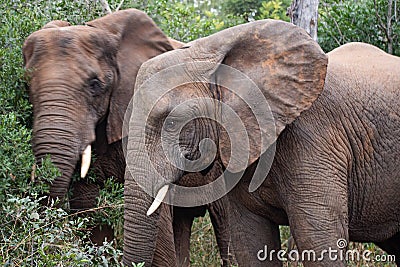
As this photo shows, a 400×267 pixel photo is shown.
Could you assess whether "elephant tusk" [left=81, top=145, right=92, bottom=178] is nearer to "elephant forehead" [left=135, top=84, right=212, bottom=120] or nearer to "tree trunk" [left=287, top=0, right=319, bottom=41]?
"elephant forehead" [left=135, top=84, right=212, bottom=120]

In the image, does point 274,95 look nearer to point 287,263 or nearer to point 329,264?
point 329,264

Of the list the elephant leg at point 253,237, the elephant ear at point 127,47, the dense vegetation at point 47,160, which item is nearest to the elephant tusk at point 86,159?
the dense vegetation at point 47,160

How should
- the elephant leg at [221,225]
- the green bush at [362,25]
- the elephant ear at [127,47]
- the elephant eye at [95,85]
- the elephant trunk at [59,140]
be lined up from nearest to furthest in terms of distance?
the elephant trunk at [59,140], the elephant eye at [95,85], the elephant ear at [127,47], the elephant leg at [221,225], the green bush at [362,25]

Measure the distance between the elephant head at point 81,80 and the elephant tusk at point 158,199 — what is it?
1270mm

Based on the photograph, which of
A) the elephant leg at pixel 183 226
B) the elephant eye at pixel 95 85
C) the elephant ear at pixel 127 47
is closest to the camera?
the elephant eye at pixel 95 85

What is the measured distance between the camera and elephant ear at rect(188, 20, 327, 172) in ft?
15.1


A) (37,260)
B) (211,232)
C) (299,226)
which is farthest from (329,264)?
(211,232)

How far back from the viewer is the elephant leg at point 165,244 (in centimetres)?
599

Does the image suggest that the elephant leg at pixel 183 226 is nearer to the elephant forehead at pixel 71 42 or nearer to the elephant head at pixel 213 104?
the elephant forehead at pixel 71 42

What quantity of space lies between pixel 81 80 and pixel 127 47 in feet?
2.03

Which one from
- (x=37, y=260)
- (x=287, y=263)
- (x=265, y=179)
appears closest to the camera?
(x=37, y=260)

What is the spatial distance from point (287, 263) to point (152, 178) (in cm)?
214

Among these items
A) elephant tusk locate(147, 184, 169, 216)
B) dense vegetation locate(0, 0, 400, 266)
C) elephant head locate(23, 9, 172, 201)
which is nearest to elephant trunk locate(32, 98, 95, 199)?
elephant head locate(23, 9, 172, 201)

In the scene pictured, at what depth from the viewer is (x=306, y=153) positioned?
4.61m
